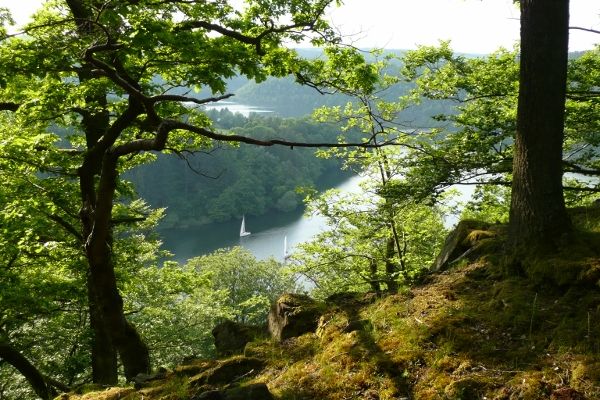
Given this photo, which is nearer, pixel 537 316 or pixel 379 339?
pixel 537 316

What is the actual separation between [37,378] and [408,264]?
10910 millimetres

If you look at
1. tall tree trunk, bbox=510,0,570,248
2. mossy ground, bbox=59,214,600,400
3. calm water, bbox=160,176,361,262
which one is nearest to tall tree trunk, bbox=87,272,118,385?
mossy ground, bbox=59,214,600,400

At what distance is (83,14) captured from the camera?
638 centimetres

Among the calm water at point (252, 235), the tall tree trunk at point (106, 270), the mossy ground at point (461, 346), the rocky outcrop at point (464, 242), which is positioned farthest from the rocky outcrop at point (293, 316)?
the calm water at point (252, 235)

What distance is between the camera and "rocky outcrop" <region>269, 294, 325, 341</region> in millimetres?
4840

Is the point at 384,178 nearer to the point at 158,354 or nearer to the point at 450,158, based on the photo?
the point at 450,158

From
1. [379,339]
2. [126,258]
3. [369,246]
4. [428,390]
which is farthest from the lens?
[369,246]

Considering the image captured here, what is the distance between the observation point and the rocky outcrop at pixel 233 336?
5.27 m

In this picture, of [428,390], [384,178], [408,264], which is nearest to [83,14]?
[428,390]

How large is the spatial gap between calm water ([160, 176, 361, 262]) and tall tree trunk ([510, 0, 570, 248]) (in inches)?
2108

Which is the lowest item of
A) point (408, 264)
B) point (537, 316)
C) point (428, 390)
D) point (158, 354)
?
point (158, 354)

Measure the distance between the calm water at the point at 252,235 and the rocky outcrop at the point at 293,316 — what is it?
5192 centimetres

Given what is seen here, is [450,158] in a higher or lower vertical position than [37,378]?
higher

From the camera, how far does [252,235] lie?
71.5m
